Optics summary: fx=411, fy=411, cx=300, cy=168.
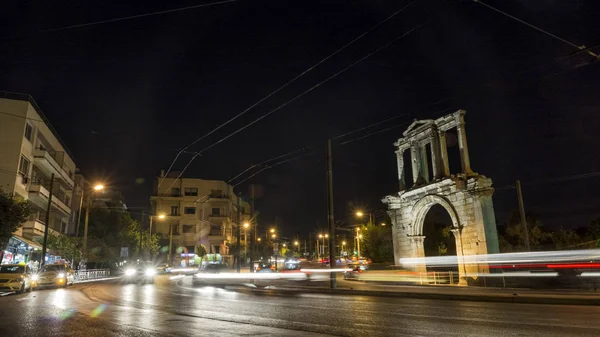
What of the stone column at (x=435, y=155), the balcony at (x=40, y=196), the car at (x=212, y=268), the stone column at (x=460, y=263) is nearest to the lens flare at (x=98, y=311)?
the car at (x=212, y=268)

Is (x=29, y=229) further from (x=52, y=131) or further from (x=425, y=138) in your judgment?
(x=425, y=138)

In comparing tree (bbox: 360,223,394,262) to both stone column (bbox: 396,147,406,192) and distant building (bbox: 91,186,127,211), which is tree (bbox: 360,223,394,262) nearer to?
stone column (bbox: 396,147,406,192)

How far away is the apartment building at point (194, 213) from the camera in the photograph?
72938 millimetres

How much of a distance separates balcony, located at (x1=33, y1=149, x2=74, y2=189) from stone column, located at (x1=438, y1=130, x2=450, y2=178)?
1348 inches

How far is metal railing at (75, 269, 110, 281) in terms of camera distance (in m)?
34.3

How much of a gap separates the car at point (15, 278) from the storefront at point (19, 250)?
1252 cm

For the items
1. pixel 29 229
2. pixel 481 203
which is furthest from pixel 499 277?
pixel 29 229

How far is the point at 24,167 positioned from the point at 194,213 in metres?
39.2

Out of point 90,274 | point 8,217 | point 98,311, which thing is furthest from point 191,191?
point 98,311

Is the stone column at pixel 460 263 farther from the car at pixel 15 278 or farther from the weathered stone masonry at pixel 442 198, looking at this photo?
the car at pixel 15 278

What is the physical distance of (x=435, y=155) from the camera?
2631cm

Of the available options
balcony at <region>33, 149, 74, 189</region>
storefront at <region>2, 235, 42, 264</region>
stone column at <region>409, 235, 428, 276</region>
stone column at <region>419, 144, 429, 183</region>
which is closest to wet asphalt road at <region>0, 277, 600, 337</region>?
stone column at <region>409, 235, 428, 276</region>

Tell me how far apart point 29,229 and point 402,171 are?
3186cm

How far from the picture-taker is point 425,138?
27562 millimetres
